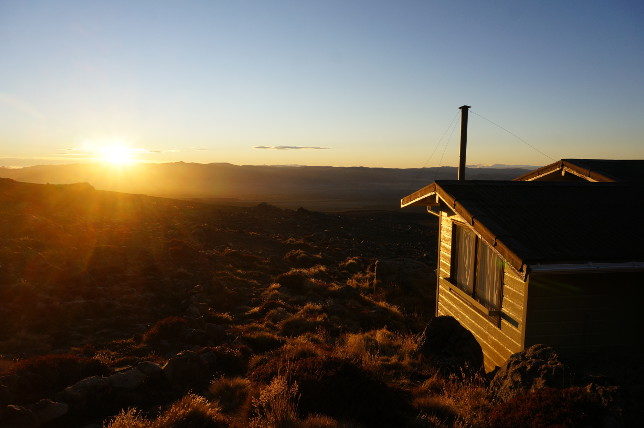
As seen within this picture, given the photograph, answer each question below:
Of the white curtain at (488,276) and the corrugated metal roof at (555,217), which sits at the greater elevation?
the corrugated metal roof at (555,217)

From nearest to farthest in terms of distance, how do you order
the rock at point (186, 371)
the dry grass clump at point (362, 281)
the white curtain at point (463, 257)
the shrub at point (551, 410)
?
the shrub at point (551, 410) → the rock at point (186, 371) → the white curtain at point (463, 257) → the dry grass clump at point (362, 281)

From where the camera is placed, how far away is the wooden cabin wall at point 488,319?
723 cm

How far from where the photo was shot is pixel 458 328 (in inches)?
356

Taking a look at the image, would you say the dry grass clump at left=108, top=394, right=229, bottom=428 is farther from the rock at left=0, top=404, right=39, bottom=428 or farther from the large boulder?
the large boulder

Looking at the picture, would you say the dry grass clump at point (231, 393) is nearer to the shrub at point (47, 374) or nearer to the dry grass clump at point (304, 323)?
the shrub at point (47, 374)

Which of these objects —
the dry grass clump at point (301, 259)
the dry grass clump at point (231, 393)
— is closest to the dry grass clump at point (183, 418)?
the dry grass clump at point (231, 393)

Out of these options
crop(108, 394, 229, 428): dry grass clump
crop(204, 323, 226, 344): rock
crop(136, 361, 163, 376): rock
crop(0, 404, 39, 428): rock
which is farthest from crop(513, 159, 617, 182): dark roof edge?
crop(0, 404, 39, 428): rock

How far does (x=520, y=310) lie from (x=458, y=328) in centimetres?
212

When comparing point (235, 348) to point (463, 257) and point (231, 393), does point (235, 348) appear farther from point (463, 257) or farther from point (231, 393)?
point (463, 257)

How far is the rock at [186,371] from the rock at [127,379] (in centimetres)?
53

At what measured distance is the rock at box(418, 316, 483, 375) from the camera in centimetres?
827

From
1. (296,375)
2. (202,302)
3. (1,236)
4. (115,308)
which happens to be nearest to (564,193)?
(296,375)

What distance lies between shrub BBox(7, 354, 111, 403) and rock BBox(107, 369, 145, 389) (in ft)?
3.47

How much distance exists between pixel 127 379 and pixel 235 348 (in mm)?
3120
